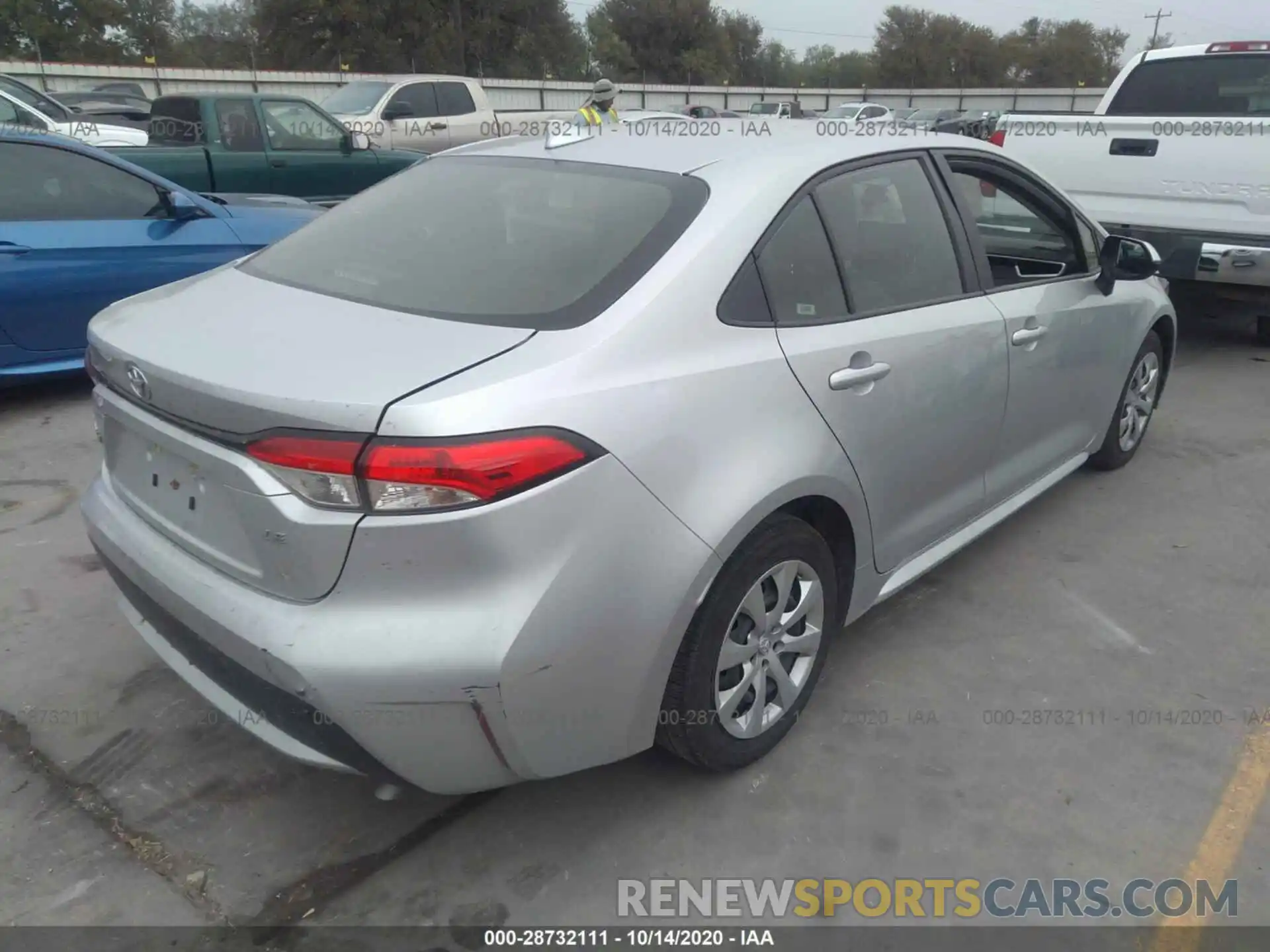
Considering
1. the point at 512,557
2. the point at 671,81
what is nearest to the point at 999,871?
the point at 512,557

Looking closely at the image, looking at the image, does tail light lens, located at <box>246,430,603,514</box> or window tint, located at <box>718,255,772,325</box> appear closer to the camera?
tail light lens, located at <box>246,430,603,514</box>

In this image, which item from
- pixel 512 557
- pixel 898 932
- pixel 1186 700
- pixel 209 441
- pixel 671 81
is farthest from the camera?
pixel 671 81

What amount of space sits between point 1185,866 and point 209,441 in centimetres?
245

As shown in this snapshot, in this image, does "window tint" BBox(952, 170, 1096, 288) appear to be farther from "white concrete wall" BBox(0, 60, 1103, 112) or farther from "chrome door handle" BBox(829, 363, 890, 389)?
"white concrete wall" BBox(0, 60, 1103, 112)

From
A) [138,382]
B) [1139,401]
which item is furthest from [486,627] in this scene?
[1139,401]

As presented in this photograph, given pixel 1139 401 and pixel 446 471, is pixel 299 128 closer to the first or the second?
pixel 1139 401

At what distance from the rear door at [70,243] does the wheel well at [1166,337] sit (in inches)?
201

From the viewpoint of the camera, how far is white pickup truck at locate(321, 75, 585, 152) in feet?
42.9

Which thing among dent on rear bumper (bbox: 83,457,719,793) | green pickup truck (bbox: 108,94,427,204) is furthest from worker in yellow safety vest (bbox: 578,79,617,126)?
dent on rear bumper (bbox: 83,457,719,793)

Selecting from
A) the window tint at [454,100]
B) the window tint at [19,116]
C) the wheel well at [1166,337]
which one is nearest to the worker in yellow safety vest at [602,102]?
the wheel well at [1166,337]

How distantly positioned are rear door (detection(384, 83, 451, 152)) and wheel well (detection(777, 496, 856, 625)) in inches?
462

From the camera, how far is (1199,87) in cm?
676

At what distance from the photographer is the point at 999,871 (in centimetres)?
236

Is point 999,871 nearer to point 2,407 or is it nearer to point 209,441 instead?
point 209,441
